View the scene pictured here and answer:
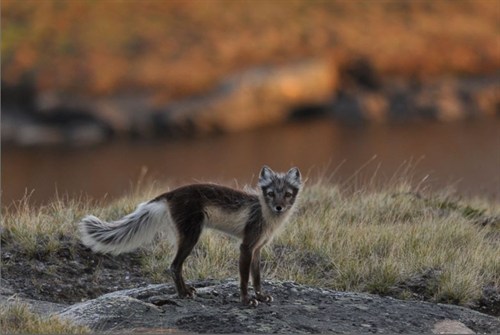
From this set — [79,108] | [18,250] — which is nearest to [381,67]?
[79,108]

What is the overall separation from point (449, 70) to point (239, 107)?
1111cm

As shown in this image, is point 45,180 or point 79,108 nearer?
point 45,180

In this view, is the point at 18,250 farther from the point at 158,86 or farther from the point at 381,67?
the point at 381,67

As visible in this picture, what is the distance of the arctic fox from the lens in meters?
7.69

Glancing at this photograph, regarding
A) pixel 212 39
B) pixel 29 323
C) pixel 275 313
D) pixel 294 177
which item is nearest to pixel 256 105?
pixel 212 39

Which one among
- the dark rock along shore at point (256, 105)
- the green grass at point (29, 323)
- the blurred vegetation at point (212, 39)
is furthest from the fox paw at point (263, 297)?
the blurred vegetation at point (212, 39)

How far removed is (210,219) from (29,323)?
1.68 m

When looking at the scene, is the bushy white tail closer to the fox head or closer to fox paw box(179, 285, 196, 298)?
fox paw box(179, 285, 196, 298)

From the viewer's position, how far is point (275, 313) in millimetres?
7414

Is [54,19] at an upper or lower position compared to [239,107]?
upper

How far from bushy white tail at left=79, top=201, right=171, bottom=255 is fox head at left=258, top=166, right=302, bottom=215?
0.78m

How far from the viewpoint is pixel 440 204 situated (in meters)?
12.5

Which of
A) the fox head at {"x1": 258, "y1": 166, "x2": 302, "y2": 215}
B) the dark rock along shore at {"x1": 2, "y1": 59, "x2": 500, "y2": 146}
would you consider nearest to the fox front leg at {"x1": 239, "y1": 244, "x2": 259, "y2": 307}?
the fox head at {"x1": 258, "y1": 166, "x2": 302, "y2": 215}

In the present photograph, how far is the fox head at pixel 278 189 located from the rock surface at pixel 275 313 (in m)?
0.73
